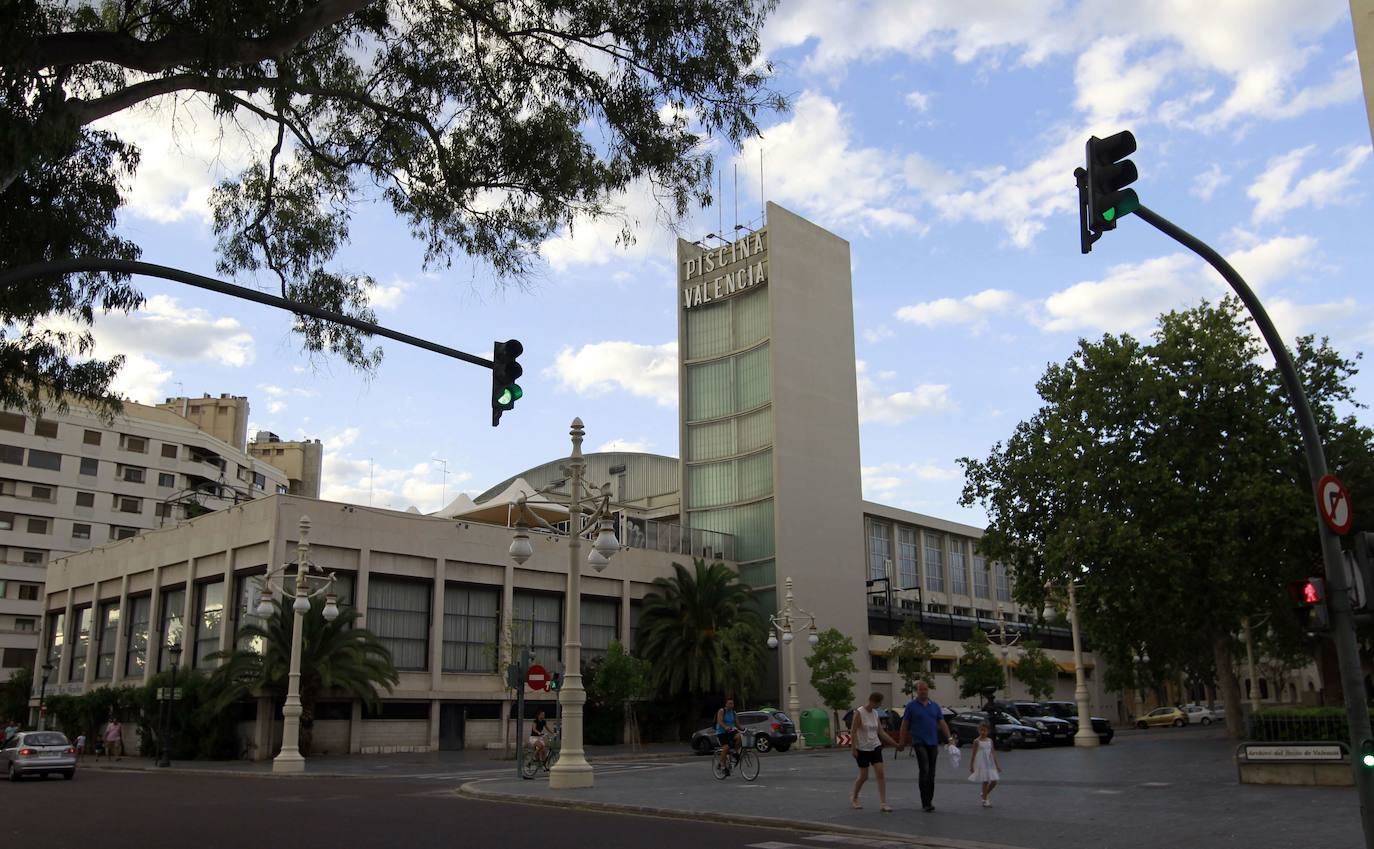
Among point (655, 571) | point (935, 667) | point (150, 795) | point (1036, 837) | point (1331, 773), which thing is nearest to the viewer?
point (1036, 837)

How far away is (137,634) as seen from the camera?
51906mm

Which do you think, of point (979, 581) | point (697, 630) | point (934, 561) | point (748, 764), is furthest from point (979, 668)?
point (748, 764)

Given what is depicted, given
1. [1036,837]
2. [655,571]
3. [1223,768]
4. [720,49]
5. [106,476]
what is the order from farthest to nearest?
[106,476], [655,571], [1223,768], [720,49], [1036,837]

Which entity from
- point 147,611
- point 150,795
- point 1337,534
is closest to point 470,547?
point 147,611

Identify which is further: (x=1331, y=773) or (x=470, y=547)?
(x=470, y=547)

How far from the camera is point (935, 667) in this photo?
7000cm

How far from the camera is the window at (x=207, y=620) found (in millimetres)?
46219

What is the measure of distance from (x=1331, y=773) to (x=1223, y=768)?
4979 mm

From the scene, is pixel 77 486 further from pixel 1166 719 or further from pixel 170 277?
pixel 170 277

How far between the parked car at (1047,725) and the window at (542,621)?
21.3m

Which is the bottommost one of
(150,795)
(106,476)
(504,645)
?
(150,795)

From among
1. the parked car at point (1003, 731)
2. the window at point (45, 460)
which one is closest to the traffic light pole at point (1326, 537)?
the parked car at point (1003, 731)

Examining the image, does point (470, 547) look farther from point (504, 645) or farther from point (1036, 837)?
point (1036, 837)

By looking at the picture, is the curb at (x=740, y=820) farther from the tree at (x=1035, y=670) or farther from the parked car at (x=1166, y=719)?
the parked car at (x=1166, y=719)
